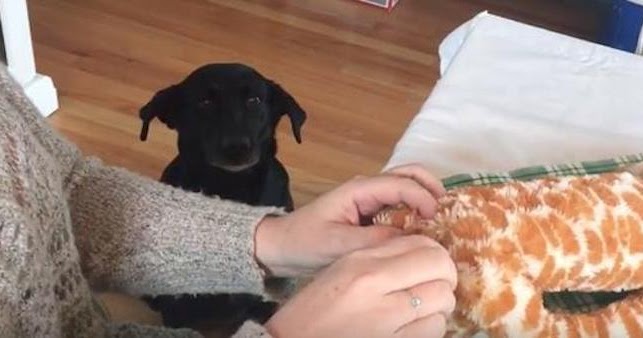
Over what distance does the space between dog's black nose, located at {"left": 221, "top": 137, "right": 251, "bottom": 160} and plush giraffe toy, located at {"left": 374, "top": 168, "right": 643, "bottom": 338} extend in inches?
28.6

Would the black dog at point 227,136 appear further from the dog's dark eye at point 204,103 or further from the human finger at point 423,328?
the human finger at point 423,328

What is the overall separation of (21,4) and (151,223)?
1061mm

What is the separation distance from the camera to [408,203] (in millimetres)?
804

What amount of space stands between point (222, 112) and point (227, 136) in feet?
0.13

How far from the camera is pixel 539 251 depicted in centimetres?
77

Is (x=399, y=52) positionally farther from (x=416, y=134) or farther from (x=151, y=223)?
(x=151, y=223)

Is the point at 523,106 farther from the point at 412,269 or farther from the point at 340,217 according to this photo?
the point at 412,269

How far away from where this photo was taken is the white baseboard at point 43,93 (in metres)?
1.88

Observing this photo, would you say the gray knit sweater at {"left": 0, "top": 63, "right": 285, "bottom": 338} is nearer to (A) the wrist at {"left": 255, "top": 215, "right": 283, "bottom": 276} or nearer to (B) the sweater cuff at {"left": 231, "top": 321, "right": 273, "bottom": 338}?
(A) the wrist at {"left": 255, "top": 215, "right": 283, "bottom": 276}

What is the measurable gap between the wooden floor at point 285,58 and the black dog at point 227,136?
23cm

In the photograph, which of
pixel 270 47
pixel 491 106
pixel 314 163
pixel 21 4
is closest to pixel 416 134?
pixel 491 106

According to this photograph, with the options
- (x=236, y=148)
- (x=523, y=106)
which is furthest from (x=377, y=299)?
(x=236, y=148)

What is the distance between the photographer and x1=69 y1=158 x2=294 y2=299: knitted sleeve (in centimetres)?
85

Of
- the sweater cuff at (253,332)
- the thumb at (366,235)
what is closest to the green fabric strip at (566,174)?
the thumb at (366,235)
